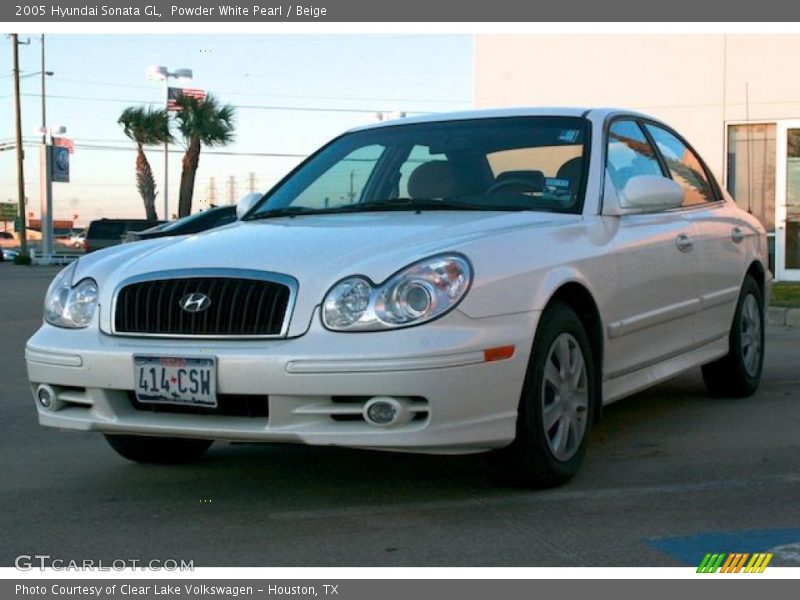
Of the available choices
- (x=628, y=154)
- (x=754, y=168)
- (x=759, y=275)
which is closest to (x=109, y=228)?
(x=754, y=168)

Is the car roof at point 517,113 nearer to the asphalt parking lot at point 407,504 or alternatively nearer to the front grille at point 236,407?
the asphalt parking lot at point 407,504

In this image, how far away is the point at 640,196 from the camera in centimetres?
545

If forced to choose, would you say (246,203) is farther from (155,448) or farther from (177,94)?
(177,94)

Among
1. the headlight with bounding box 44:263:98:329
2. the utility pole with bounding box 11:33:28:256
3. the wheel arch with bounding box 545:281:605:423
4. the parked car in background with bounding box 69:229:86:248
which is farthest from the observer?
the parked car in background with bounding box 69:229:86:248

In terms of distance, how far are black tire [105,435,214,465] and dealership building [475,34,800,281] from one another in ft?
36.6

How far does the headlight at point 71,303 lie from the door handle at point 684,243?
2831mm

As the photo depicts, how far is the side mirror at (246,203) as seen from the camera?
19.7 feet

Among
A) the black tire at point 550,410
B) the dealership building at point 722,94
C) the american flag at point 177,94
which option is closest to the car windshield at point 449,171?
the black tire at point 550,410

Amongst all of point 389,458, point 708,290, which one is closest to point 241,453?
point 389,458

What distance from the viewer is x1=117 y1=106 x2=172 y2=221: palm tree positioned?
45.8 meters

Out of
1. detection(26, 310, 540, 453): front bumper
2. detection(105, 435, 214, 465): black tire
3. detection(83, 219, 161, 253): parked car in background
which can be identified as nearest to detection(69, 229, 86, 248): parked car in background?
detection(83, 219, 161, 253): parked car in background

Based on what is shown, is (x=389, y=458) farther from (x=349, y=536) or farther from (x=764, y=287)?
(x=764, y=287)

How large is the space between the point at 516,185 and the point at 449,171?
0.36m

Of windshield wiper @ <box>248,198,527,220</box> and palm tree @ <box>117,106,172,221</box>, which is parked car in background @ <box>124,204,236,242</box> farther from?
palm tree @ <box>117,106,172,221</box>
